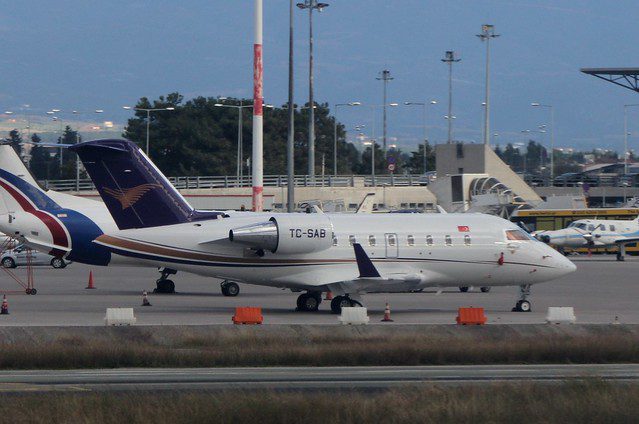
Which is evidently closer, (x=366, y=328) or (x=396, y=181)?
(x=366, y=328)

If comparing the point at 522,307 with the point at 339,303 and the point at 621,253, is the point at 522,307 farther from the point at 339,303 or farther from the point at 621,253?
the point at 621,253

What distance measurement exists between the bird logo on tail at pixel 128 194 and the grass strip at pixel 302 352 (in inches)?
353

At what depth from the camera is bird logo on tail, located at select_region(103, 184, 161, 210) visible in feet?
104

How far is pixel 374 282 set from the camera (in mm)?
30328

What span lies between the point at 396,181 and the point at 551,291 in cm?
5343

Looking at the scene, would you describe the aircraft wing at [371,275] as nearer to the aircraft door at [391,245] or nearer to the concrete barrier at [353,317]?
the aircraft door at [391,245]

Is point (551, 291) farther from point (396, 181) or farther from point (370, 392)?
point (396, 181)

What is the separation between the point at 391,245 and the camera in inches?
1222

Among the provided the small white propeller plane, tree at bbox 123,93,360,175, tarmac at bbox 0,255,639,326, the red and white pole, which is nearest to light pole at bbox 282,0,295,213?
the red and white pole

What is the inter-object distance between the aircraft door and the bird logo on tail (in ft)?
23.5

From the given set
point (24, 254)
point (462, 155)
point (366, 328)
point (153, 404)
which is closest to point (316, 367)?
point (366, 328)

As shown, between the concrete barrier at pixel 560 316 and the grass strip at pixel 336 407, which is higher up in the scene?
the grass strip at pixel 336 407

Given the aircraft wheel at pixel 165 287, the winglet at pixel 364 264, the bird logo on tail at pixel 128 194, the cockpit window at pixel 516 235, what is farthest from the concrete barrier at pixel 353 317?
the aircraft wheel at pixel 165 287

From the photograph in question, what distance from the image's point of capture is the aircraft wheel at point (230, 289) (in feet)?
123
